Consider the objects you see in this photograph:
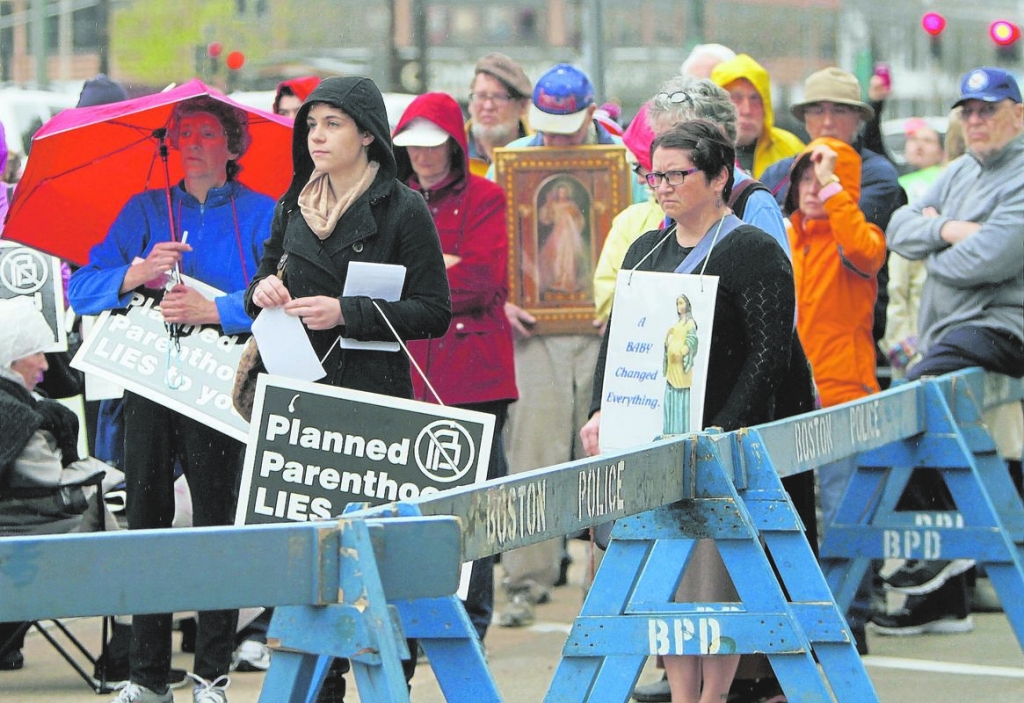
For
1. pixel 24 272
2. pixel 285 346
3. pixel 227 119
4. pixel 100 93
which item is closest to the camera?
pixel 285 346

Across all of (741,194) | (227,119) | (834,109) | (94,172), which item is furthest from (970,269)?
(94,172)

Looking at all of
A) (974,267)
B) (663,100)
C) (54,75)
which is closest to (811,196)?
(974,267)

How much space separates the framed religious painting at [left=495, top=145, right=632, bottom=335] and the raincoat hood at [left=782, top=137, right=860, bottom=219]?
0.82 metres

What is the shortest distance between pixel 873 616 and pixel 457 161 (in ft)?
8.51

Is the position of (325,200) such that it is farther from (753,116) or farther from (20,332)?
(753,116)

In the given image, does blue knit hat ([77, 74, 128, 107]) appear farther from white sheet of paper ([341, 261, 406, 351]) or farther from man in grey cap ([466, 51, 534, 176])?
white sheet of paper ([341, 261, 406, 351])

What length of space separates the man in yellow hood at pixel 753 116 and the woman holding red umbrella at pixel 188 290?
233cm

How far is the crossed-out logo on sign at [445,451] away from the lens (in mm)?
4957

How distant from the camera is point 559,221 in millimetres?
7625

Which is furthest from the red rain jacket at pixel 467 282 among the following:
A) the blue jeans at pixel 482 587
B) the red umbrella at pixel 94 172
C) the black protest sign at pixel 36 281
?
the black protest sign at pixel 36 281

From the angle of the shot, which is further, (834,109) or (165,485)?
(834,109)

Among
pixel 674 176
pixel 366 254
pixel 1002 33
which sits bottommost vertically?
pixel 366 254

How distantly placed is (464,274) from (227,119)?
3.57 feet

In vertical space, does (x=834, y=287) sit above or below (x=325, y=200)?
below
